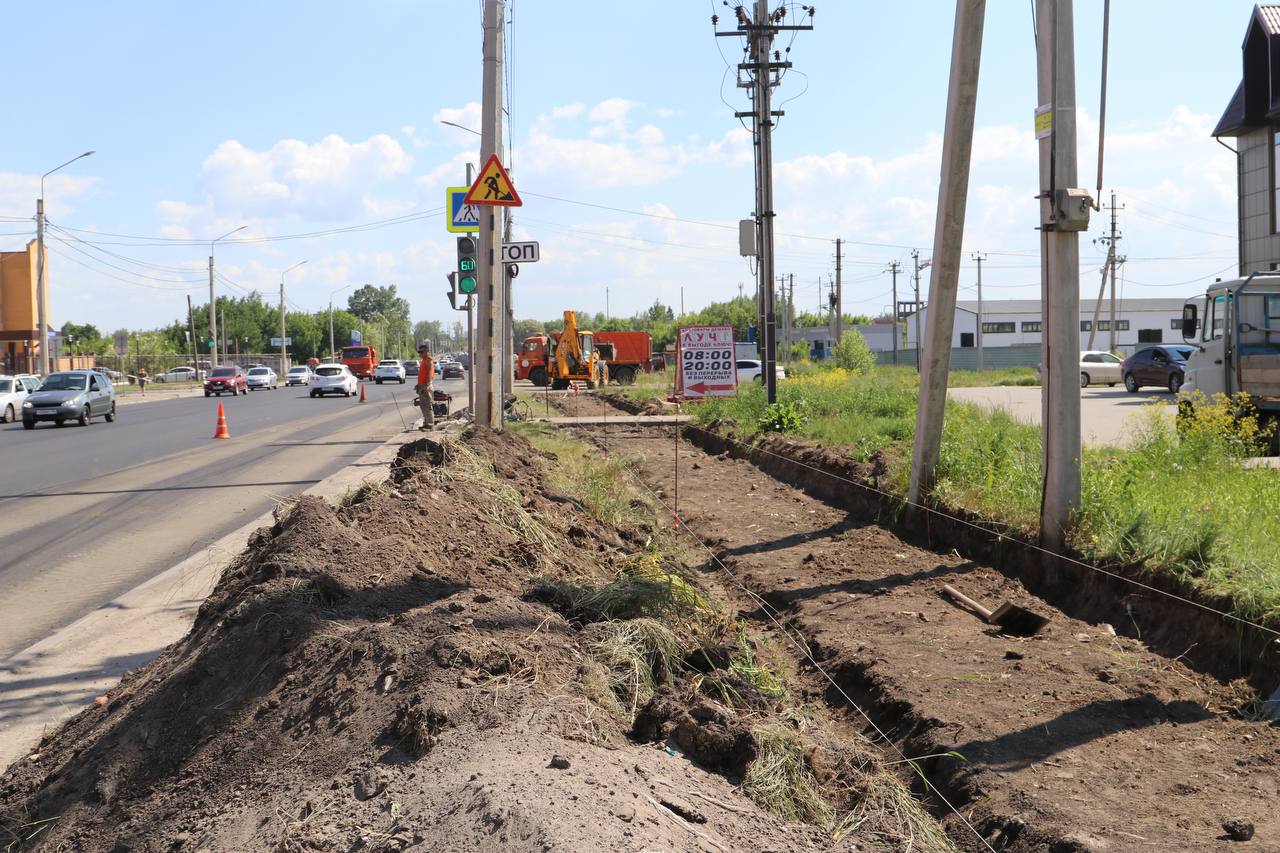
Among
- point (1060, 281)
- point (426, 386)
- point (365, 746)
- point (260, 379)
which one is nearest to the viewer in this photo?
point (365, 746)

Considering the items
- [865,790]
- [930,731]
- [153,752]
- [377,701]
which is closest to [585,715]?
[377,701]

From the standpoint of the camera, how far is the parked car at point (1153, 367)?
36406mm

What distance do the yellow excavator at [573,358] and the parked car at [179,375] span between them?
41.6 meters

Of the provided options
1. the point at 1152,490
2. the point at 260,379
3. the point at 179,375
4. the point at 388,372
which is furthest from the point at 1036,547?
the point at 179,375

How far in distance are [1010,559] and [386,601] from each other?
562 centimetres

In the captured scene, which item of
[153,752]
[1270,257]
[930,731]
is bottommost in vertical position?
[930,731]

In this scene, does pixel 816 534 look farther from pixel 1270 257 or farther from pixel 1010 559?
pixel 1270 257

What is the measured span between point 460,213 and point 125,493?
6.84 metres

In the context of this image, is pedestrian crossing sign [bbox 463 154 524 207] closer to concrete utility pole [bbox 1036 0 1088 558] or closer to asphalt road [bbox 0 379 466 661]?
asphalt road [bbox 0 379 466 661]

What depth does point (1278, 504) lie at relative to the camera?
8.55 meters

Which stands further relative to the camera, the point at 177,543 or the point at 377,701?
the point at 177,543

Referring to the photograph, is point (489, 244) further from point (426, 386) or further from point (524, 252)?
point (426, 386)

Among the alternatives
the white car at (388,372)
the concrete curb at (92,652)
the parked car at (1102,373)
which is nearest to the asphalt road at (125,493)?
the concrete curb at (92,652)

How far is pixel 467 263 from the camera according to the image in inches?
779
